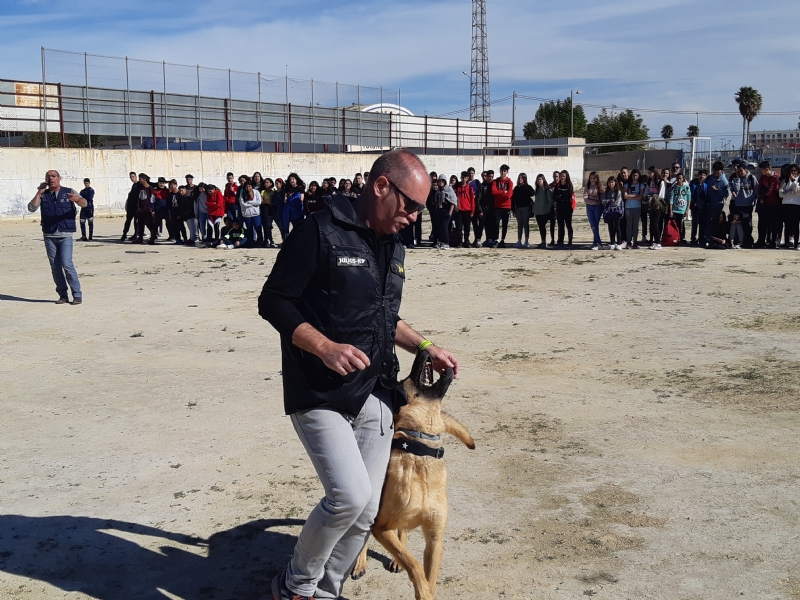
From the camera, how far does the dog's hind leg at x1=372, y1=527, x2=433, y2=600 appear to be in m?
Answer: 3.19

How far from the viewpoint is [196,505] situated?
14.4 ft

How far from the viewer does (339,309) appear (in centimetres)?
295

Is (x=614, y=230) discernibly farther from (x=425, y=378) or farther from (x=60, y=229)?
(x=425, y=378)

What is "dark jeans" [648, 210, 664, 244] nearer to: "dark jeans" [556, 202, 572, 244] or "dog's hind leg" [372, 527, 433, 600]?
"dark jeans" [556, 202, 572, 244]

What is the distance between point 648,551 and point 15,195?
92.9 feet

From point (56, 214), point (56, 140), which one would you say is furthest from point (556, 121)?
point (56, 214)

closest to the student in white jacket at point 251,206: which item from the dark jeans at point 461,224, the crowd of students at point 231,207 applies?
the crowd of students at point 231,207

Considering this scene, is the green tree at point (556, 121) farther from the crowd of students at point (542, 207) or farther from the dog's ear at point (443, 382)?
the dog's ear at point (443, 382)

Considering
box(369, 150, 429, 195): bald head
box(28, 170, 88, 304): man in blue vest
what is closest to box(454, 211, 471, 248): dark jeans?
box(28, 170, 88, 304): man in blue vest

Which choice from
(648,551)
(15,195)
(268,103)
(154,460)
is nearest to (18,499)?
(154,460)

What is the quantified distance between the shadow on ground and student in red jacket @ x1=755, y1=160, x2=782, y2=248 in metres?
14.8

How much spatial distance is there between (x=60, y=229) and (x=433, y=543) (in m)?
9.12

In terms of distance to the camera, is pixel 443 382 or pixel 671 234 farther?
pixel 671 234

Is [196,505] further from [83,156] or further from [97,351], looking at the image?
[83,156]
